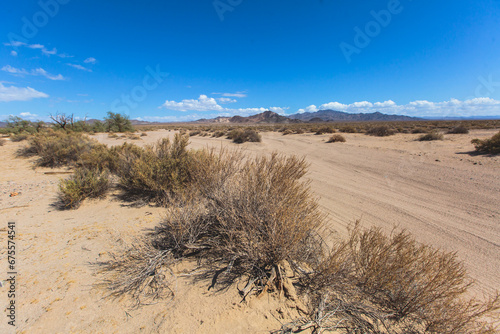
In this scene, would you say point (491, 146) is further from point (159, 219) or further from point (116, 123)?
point (116, 123)

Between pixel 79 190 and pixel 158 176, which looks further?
pixel 158 176

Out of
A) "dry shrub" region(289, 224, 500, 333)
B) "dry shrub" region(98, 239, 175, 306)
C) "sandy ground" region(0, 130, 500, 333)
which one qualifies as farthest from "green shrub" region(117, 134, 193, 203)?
"dry shrub" region(289, 224, 500, 333)

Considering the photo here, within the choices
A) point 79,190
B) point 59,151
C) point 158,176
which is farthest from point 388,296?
point 59,151

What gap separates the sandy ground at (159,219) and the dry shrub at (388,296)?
486mm

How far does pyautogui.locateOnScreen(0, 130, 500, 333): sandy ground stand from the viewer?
1814 millimetres

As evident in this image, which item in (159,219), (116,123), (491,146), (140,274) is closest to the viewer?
(140,274)

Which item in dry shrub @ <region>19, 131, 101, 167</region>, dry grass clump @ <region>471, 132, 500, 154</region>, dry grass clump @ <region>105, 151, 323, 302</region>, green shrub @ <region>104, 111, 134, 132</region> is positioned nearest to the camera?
dry grass clump @ <region>105, 151, 323, 302</region>

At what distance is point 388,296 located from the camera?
1.75 metres

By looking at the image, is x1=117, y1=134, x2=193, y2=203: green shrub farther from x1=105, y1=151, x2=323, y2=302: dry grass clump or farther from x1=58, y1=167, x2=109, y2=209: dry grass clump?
x1=105, y1=151, x2=323, y2=302: dry grass clump

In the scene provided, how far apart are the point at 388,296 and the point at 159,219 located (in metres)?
3.49

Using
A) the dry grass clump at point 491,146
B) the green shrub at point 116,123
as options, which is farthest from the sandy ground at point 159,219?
the green shrub at point 116,123

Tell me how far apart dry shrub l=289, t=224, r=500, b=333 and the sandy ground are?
486mm

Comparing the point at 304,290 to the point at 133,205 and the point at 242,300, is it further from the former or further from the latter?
the point at 133,205

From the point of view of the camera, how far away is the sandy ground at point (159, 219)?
1.81 meters
